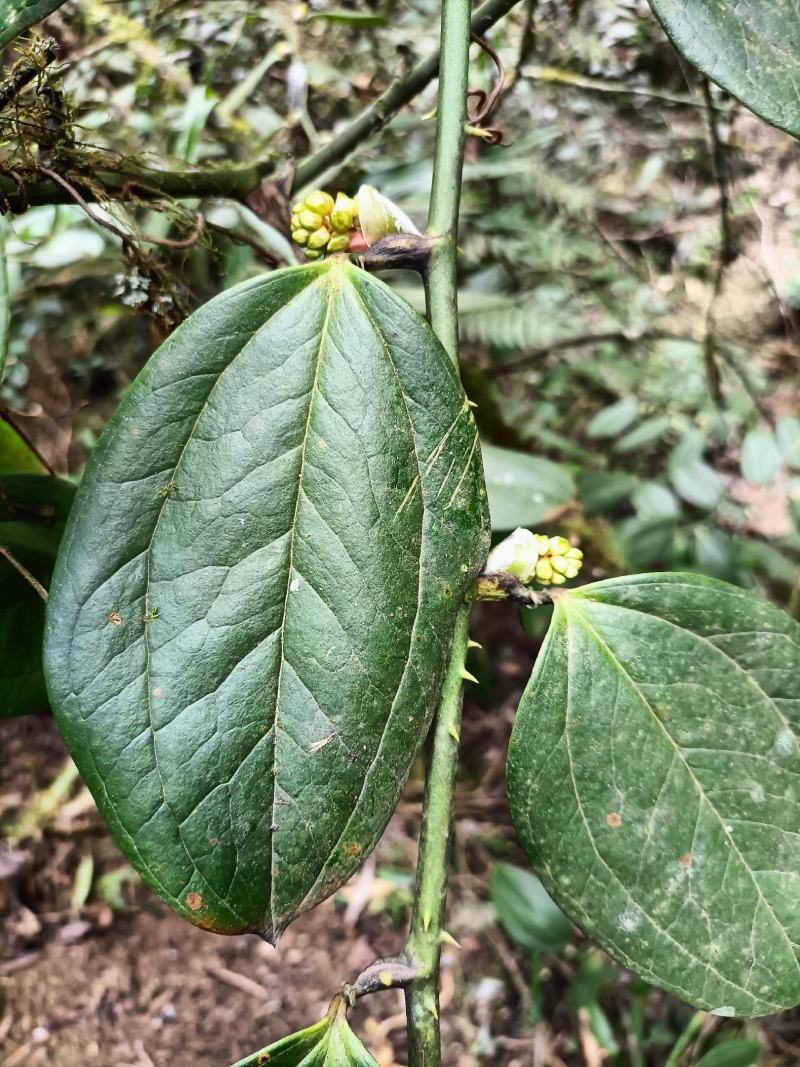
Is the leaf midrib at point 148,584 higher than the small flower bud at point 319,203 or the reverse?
the reverse

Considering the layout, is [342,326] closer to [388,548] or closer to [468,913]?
[388,548]

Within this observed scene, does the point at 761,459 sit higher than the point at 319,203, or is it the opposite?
the point at 319,203

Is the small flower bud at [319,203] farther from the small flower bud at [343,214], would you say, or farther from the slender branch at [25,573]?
the slender branch at [25,573]

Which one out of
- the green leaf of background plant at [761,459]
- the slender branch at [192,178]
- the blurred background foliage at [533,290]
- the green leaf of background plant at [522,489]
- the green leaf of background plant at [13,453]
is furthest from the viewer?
the green leaf of background plant at [761,459]

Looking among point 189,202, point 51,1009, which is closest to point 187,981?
point 51,1009

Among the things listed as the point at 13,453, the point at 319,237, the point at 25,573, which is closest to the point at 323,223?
the point at 319,237

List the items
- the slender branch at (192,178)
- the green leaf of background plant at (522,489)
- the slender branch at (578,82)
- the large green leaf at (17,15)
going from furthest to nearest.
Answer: the slender branch at (578,82) → the green leaf of background plant at (522,489) → the slender branch at (192,178) → the large green leaf at (17,15)

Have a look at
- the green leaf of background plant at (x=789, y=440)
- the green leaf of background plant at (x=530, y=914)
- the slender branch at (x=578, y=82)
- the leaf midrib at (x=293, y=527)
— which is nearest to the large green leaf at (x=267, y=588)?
the leaf midrib at (x=293, y=527)

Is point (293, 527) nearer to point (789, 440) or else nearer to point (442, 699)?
point (442, 699)
